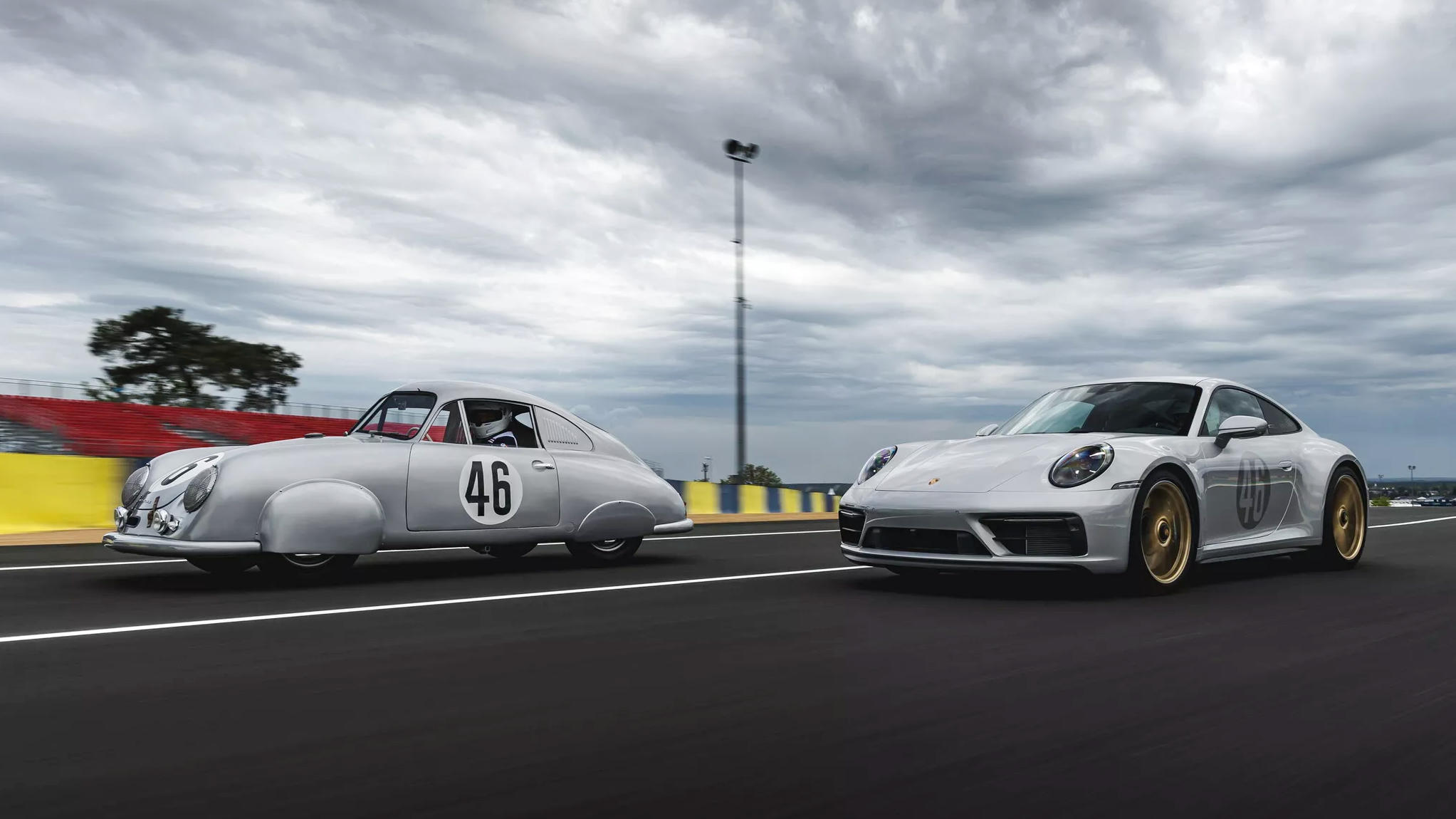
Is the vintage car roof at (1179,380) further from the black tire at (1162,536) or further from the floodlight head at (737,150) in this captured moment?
the floodlight head at (737,150)

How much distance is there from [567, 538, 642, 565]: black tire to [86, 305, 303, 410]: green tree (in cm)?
5641

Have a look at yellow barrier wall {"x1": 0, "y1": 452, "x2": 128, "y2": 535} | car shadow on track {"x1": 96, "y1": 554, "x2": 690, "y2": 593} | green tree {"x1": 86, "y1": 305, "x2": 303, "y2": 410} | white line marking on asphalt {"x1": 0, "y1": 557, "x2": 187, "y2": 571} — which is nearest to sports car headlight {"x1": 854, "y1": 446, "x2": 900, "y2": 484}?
car shadow on track {"x1": 96, "y1": 554, "x2": 690, "y2": 593}

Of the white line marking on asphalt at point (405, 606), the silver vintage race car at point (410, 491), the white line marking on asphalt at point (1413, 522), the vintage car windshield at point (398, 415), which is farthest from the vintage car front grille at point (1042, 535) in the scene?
the white line marking on asphalt at point (1413, 522)

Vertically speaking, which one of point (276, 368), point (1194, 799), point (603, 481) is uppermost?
point (276, 368)

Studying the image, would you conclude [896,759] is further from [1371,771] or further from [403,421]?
[403,421]

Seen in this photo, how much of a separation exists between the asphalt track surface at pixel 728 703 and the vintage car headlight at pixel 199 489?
0.56 m

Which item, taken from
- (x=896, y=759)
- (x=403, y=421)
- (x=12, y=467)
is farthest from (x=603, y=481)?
(x=12, y=467)

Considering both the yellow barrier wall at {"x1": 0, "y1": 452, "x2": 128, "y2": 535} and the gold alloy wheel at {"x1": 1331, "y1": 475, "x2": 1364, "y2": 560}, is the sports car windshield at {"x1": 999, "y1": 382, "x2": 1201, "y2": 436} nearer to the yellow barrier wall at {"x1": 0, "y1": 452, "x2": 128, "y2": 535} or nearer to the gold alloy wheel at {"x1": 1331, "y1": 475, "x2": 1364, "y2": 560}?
the gold alloy wheel at {"x1": 1331, "y1": 475, "x2": 1364, "y2": 560}

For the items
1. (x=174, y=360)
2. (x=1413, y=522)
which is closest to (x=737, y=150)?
(x=1413, y=522)

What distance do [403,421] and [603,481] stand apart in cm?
161

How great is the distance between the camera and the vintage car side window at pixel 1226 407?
7.80 meters

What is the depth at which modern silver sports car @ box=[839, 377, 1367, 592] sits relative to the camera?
21.8 feet

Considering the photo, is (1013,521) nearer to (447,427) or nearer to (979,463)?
(979,463)

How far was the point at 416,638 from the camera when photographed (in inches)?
210
